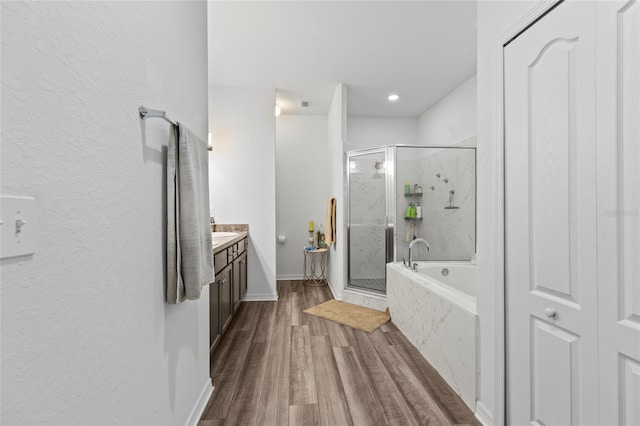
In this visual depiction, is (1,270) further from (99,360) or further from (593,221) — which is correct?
(593,221)

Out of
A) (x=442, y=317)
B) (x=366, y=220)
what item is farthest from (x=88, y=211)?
(x=366, y=220)

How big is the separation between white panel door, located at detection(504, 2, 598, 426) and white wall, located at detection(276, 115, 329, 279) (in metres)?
3.52

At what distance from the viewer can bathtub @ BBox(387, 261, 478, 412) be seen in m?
1.69

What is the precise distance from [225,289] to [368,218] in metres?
1.91

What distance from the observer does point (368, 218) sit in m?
3.67

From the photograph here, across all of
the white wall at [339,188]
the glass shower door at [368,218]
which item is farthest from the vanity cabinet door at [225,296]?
the glass shower door at [368,218]

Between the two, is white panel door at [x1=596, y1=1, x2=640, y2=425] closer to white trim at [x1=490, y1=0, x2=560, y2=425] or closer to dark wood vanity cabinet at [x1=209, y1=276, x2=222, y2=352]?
white trim at [x1=490, y1=0, x2=560, y2=425]

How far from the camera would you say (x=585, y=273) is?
1.04m

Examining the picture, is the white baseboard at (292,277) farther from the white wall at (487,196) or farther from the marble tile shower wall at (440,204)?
the white wall at (487,196)

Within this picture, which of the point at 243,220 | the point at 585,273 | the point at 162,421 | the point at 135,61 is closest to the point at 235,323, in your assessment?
the point at 243,220

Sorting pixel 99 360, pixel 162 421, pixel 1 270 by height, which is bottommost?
pixel 162 421

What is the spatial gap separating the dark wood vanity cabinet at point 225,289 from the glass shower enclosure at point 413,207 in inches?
54.0

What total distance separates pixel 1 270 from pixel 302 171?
14.3ft

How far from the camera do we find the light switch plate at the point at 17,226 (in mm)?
489
